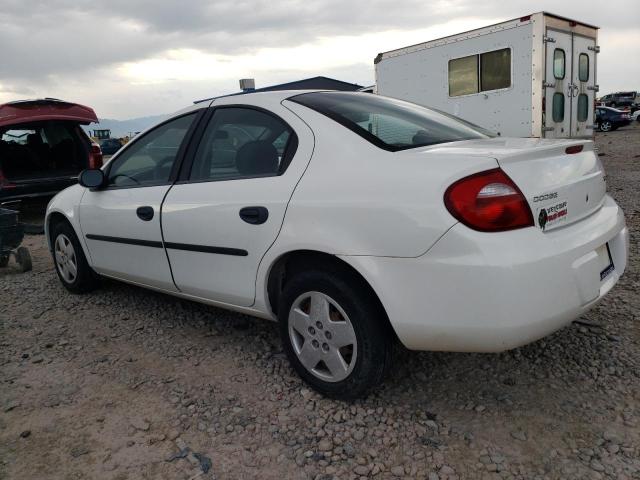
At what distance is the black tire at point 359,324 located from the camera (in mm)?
2314

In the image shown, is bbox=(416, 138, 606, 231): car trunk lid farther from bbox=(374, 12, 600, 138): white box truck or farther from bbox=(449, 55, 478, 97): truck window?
bbox=(449, 55, 478, 97): truck window

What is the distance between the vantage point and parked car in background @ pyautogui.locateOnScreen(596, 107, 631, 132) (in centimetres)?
2392

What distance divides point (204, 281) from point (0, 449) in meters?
1.21

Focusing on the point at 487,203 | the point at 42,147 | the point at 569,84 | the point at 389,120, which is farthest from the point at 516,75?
the point at 42,147

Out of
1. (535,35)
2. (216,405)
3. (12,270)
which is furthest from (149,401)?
(535,35)

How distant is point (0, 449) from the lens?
2332 mm

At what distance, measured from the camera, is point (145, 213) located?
128 inches

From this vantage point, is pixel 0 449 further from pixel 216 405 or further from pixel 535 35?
pixel 535 35

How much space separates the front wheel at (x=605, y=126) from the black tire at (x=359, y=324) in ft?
85.6

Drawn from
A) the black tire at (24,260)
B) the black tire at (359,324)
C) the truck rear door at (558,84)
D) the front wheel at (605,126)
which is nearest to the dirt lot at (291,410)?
the black tire at (359,324)

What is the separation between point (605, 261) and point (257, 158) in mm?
A: 1742

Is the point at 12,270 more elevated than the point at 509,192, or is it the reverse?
the point at 509,192

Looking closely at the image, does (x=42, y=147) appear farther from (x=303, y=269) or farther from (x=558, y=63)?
(x=558, y=63)

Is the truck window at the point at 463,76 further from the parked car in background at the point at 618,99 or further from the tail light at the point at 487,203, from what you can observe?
the parked car in background at the point at 618,99
